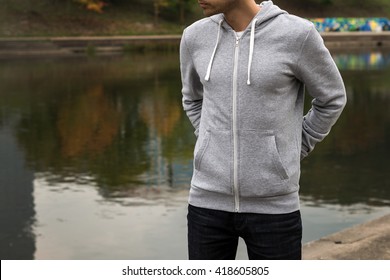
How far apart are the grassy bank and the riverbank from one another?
10.1 feet

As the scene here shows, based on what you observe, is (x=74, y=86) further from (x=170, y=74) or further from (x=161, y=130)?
(x=161, y=130)

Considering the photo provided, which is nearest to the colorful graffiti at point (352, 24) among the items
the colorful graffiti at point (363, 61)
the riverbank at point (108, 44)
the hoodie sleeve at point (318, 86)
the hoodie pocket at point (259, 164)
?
the riverbank at point (108, 44)

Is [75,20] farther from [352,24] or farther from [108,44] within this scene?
[352,24]

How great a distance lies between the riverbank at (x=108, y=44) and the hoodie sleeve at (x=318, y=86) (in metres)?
32.9

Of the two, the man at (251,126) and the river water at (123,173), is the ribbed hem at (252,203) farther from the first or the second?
the river water at (123,173)

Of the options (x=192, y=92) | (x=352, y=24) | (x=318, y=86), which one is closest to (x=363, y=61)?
(x=352, y=24)

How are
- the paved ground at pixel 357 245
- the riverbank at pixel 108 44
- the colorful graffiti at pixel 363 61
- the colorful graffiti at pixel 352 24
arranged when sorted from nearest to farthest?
the paved ground at pixel 357 245
the colorful graffiti at pixel 363 61
the riverbank at pixel 108 44
the colorful graffiti at pixel 352 24

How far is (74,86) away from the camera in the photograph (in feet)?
70.0

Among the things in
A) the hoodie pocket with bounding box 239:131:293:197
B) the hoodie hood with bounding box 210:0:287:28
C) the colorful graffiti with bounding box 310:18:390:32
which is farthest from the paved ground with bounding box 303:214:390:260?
the colorful graffiti with bounding box 310:18:390:32

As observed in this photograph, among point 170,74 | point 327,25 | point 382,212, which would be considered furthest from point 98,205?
point 327,25

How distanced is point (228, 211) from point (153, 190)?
20.2 ft

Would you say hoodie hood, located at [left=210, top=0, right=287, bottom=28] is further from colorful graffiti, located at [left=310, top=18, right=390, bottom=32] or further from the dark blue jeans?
colorful graffiti, located at [left=310, top=18, right=390, bottom=32]

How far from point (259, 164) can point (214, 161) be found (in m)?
0.14

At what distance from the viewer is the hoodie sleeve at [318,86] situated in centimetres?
264
